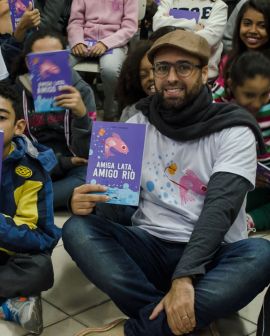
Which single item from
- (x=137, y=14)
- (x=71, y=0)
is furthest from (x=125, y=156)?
(x=71, y=0)

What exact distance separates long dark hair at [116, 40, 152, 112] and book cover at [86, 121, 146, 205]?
31.6 inches

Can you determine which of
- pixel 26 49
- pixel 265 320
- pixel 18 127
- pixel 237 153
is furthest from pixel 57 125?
pixel 265 320

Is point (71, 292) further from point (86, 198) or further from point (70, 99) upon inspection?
point (70, 99)

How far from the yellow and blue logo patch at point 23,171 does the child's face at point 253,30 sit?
1.58 m

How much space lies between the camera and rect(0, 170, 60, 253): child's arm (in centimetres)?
190

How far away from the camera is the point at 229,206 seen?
5.61 feet

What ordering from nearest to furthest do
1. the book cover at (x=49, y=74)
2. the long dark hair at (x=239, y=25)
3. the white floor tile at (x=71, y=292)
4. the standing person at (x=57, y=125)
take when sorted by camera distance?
1. the white floor tile at (x=71, y=292)
2. the book cover at (x=49, y=74)
3. the standing person at (x=57, y=125)
4. the long dark hair at (x=239, y=25)

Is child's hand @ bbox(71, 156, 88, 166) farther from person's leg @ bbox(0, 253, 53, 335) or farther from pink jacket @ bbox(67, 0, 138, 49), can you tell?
pink jacket @ bbox(67, 0, 138, 49)

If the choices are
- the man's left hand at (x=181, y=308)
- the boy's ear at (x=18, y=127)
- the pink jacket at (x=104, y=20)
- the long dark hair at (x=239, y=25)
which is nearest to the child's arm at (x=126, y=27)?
the pink jacket at (x=104, y=20)

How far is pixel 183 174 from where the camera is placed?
6.25 ft

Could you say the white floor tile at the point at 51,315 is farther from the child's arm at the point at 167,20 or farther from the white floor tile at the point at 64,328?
the child's arm at the point at 167,20

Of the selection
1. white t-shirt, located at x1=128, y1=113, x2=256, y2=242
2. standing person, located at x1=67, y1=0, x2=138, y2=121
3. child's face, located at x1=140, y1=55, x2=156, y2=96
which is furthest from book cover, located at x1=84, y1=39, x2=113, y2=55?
white t-shirt, located at x1=128, y1=113, x2=256, y2=242

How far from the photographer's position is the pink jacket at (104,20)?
3975 mm

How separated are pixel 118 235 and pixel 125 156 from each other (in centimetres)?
26
